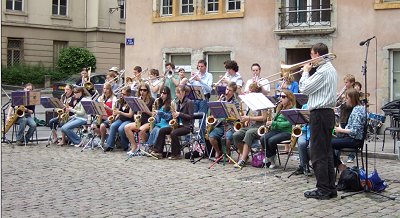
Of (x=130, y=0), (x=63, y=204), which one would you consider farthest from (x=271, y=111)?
(x=130, y=0)

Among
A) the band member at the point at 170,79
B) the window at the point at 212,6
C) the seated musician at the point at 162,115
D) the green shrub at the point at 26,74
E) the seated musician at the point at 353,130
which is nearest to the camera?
the seated musician at the point at 353,130

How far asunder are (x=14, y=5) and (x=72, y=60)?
4.91 metres

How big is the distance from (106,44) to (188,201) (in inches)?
1393

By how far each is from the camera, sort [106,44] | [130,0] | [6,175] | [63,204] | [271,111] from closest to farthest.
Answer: [63,204]
[6,175]
[271,111]
[130,0]
[106,44]

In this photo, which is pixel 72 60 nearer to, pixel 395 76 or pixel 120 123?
pixel 395 76

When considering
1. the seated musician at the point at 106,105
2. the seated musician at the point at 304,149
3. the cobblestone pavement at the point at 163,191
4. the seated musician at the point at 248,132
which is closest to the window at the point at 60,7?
the seated musician at the point at 106,105

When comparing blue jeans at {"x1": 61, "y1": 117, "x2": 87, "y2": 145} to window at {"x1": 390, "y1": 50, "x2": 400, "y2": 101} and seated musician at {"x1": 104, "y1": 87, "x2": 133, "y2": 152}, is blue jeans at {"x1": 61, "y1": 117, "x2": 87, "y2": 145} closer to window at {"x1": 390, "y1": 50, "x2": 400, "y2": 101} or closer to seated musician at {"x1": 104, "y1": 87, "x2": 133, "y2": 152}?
seated musician at {"x1": 104, "y1": 87, "x2": 133, "y2": 152}

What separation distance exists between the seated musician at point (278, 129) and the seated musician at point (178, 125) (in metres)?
1.92

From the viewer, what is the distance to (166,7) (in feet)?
73.6

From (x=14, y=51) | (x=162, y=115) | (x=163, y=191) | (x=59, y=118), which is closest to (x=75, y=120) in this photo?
(x=59, y=118)

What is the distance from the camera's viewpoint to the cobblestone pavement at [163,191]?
7.55 meters

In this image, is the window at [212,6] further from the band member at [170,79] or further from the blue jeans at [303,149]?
the blue jeans at [303,149]

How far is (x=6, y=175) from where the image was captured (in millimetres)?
10289

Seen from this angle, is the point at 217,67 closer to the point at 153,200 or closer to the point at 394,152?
the point at 394,152
